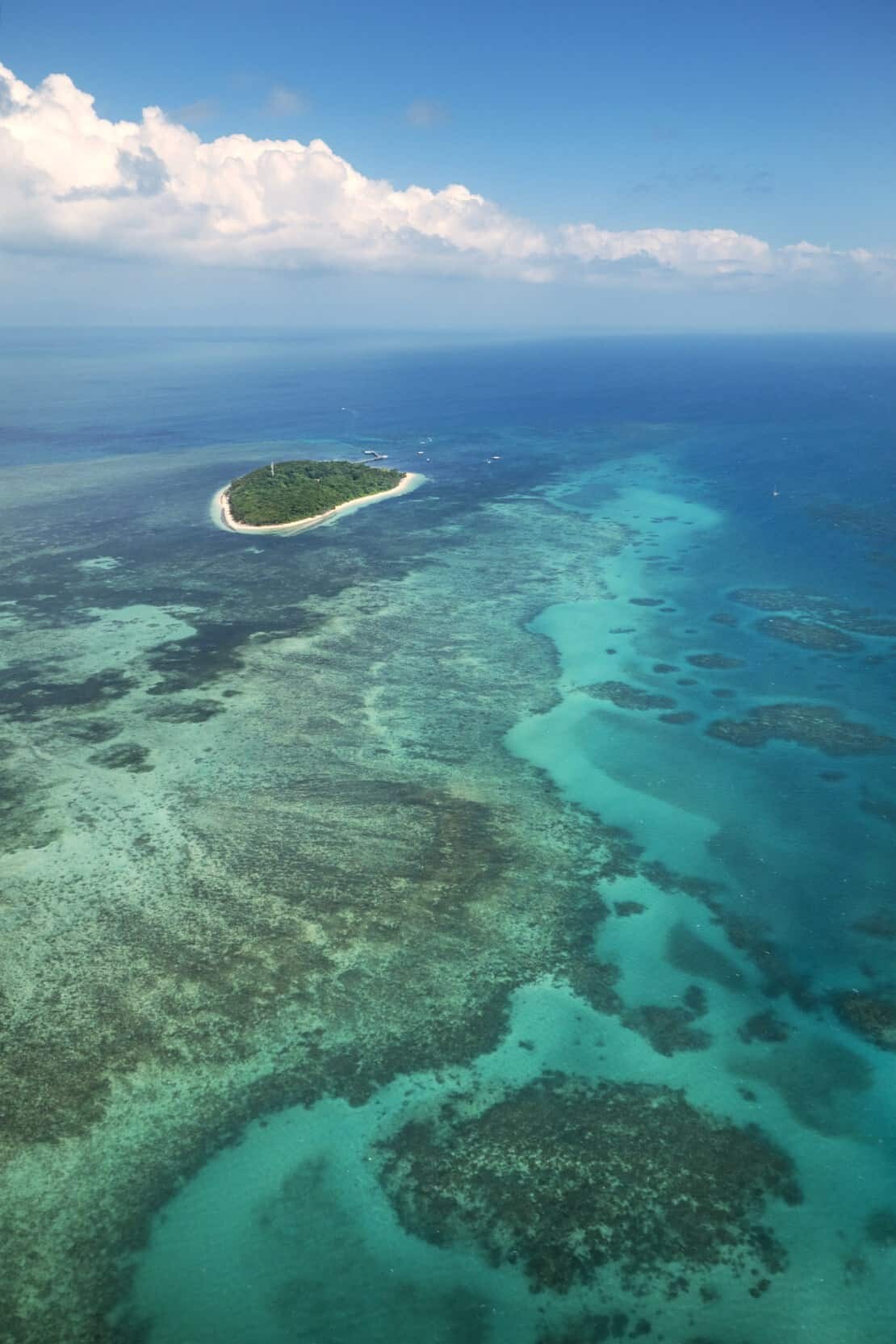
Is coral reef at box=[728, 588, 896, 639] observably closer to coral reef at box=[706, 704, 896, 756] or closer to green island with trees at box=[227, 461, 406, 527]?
coral reef at box=[706, 704, 896, 756]

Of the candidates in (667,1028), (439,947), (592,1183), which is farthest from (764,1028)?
(439,947)

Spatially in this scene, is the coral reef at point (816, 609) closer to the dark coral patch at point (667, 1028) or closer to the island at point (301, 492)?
the dark coral patch at point (667, 1028)

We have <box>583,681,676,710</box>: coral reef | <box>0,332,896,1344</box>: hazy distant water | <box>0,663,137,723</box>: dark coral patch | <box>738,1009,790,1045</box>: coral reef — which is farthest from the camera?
<box>583,681,676,710</box>: coral reef

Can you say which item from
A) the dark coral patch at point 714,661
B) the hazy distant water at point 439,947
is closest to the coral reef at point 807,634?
the hazy distant water at point 439,947

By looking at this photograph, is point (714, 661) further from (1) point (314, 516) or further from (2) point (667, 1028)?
(1) point (314, 516)

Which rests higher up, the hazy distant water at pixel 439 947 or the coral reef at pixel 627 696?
the coral reef at pixel 627 696

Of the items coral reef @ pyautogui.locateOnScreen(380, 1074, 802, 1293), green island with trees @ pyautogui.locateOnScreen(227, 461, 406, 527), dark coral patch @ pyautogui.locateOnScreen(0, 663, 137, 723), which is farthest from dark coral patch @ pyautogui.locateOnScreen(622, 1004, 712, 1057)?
green island with trees @ pyautogui.locateOnScreen(227, 461, 406, 527)

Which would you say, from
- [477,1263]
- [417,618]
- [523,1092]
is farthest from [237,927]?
[417,618]

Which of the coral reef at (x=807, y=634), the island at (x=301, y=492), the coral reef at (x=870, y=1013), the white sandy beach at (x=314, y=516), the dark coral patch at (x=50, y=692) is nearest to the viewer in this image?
the coral reef at (x=870, y=1013)
